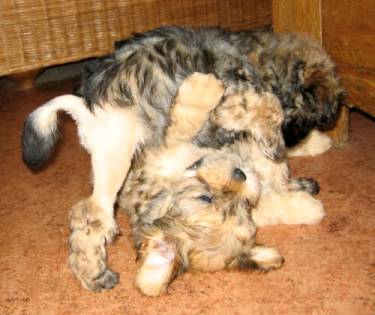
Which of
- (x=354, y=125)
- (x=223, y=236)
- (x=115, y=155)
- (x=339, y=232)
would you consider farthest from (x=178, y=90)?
(x=354, y=125)

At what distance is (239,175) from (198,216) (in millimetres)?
222

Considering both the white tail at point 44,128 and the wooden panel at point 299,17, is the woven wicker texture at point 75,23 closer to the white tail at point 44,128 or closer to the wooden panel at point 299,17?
the wooden panel at point 299,17

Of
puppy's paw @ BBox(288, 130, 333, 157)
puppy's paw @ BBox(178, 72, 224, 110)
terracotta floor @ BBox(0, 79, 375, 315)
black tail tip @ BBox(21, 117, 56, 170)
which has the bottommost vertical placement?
terracotta floor @ BBox(0, 79, 375, 315)

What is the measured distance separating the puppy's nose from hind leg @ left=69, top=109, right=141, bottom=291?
15.9 inches

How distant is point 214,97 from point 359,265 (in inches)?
31.8

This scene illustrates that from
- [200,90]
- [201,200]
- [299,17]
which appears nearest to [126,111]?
[200,90]

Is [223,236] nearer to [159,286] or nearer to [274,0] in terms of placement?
[159,286]

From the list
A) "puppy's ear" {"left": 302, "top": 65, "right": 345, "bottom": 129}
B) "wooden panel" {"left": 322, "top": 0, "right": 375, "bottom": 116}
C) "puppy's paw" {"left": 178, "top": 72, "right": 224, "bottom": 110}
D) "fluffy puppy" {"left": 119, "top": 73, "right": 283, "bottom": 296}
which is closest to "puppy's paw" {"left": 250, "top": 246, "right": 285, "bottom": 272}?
"fluffy puppy" {"left": 119, "top": 73, "right": 283, "bottom": 296}

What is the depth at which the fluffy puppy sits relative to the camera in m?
1.66

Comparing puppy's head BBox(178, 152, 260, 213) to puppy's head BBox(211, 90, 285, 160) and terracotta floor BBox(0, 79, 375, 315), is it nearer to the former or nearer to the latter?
puppy's head BBox(211, 90, 285, 160)

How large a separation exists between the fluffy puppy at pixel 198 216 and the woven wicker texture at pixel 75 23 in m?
1.63

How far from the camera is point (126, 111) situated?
1809mm

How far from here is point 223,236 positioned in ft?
5.46

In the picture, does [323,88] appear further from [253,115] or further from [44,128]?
[44,128]
